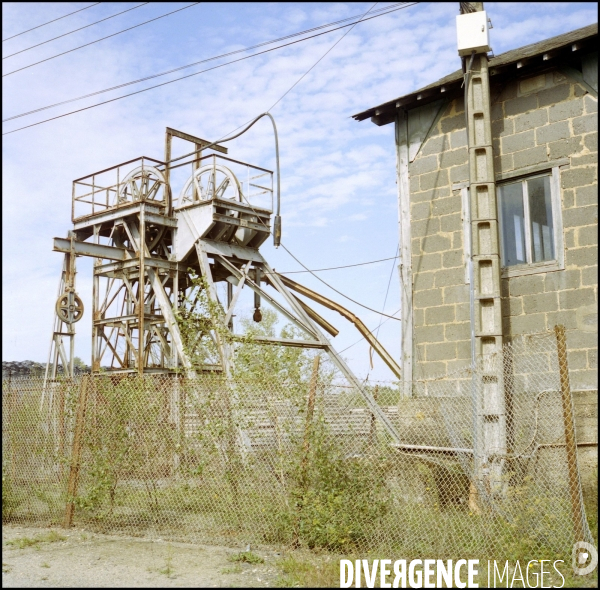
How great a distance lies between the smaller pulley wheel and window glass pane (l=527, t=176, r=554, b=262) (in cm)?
1146

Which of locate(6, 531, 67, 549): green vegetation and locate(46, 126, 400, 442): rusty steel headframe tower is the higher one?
locate(46, 126, 400, 442): rusty steel headframe tower

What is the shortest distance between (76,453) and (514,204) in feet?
22.7

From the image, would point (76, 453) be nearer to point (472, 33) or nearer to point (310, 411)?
point (310, 411)

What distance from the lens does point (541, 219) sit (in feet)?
32.7

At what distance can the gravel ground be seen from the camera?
7031 millimetres

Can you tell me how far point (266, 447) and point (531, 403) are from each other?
3.48 m

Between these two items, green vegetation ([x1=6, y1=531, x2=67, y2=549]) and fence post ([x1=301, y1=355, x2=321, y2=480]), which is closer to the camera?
fence post ([x1=301, y1=355, x2=321, y2=480])

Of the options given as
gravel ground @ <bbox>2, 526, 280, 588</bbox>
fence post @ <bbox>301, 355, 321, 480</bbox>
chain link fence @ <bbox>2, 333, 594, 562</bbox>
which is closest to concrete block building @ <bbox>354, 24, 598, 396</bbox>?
chain link fence @ <bbox>2, 333, 594, 562</bbox>

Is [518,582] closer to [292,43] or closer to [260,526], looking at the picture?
[260,526]

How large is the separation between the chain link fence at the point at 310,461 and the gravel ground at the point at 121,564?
494 mm

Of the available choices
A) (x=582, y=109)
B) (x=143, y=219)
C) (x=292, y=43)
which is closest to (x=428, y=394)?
(x=582, y=109)

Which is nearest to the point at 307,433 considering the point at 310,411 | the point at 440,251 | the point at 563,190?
the point at 310,411

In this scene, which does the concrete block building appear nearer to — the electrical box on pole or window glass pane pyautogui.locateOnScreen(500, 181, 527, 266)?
window glass pane pyautogui.locateOnScreen(500, 181, 527, 266)

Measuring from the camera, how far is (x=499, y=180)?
1034 cm
